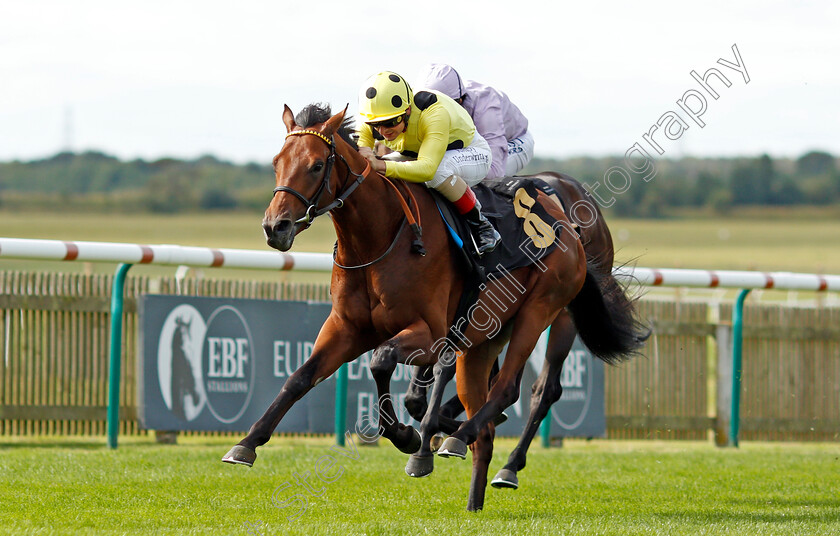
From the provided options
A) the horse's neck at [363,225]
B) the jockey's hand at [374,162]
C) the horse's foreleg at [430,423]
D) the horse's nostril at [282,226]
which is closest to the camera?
the horse's nostril at [282,226]

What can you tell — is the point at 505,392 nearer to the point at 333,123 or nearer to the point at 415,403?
the point at 415,403

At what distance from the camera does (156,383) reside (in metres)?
8.20

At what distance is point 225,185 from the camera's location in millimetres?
77125

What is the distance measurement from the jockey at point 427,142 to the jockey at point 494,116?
53 cm

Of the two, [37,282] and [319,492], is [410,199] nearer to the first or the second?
[319,492]

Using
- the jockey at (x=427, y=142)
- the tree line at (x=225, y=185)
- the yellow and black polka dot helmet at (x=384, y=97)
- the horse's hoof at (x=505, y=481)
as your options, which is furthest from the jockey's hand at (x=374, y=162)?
the tree line at (x=225, y=185)

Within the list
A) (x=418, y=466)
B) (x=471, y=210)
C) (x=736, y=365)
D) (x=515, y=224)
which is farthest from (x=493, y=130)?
(x=736, y=365)

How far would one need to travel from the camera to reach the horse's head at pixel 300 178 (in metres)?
4.72

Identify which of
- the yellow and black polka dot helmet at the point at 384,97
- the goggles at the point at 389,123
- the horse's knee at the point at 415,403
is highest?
the yellow and black polka dot helmet at the point at 384,97

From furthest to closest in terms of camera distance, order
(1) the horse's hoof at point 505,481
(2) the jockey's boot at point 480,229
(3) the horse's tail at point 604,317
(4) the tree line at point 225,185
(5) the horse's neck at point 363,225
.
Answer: (4) the tree line at point 225,185
(3) the horse's tail at point 604,317
(1) the horse's hoof at point 505,481
(2) the jockey's boot at point 480,229
(5) the horse's neck at point 363,225

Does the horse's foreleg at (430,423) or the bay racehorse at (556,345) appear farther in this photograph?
the bay racehorse at (556,345)

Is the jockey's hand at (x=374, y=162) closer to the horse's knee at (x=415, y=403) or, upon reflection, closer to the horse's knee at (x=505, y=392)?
the horse's knee at (x=415, y=403)

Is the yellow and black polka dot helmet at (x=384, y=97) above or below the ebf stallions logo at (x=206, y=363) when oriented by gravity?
above

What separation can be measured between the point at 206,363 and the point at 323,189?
3.78 meters
